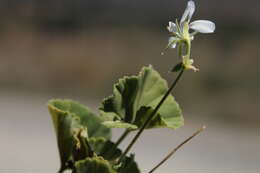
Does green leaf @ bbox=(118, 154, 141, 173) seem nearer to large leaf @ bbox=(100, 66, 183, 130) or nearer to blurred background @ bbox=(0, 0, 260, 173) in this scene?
large leaf @ bbox=(100, 66, 183, 130)

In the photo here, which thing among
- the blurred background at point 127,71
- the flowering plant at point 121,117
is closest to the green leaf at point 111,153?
the flowering plant at point 121,117

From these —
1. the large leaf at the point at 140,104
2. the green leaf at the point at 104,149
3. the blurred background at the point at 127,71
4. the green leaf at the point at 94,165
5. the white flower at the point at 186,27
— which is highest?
the white flower at the point at 186,27

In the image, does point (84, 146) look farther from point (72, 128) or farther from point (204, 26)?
point (204, 26)

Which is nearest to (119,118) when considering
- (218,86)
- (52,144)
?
(52,144)

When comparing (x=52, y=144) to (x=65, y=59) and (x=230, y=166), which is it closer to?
(x=230, y=166)

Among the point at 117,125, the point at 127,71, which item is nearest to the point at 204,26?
the point at 117,125

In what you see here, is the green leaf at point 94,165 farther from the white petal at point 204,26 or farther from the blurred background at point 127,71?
the blurred background at point 127,71

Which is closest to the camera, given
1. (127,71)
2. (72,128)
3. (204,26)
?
(204,26)
